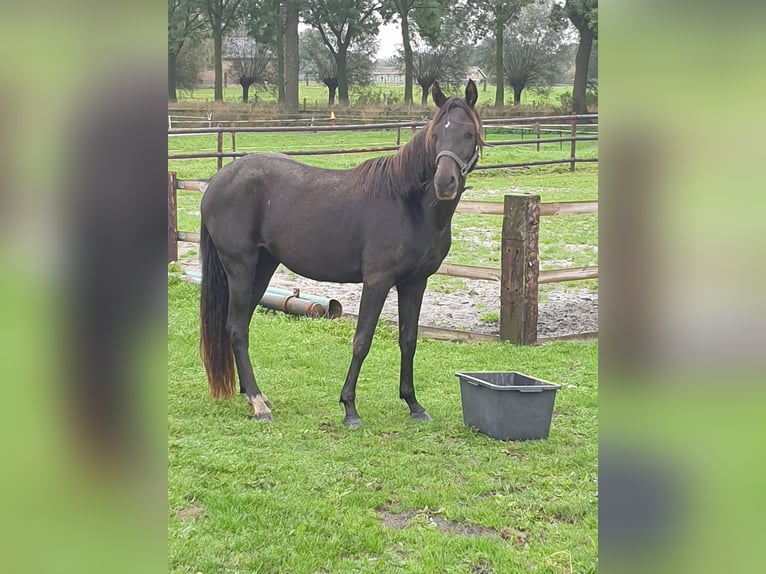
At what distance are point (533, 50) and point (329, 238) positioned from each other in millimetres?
37027

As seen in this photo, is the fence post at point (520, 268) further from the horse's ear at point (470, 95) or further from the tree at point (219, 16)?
the tree at point (219, 16)

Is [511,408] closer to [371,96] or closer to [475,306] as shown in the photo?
[475,306]

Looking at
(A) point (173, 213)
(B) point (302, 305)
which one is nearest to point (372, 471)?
(B) point (302, 305)

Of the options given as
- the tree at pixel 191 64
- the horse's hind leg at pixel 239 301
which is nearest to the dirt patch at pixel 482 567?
the horse's hind leg at pixel 239 301

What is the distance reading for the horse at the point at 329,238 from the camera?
13.8ft

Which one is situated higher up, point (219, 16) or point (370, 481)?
point (219, 16)

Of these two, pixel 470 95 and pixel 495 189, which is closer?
pixel 470 95

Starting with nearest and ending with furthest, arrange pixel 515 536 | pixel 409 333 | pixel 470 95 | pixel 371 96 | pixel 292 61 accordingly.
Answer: pixel 515 536 → pixel 470 95 → pixel 409 333 → pixel 292 61 → pixel 371 96

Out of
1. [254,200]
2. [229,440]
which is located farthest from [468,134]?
[229,440]

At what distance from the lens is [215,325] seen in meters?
4.65
